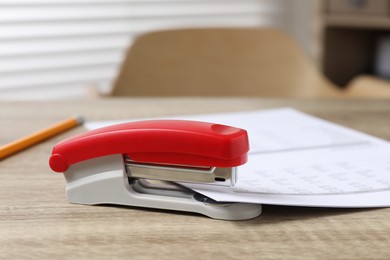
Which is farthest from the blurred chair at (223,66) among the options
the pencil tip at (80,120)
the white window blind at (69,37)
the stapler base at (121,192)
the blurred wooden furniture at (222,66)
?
the stapler base at (121,192)

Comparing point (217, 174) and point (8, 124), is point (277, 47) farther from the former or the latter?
point (217, 174)

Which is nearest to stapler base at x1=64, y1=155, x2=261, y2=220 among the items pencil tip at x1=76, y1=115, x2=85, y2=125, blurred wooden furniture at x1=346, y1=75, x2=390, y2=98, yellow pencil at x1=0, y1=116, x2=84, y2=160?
yellow pencil at x1=0, y1=116, x2=84, y2=160

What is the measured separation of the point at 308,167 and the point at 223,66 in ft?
3.24

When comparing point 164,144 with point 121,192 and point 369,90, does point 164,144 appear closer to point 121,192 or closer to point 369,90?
point 121,192

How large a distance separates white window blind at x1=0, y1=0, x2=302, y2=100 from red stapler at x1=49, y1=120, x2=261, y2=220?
1.75 metres

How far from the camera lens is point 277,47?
1.55 meters

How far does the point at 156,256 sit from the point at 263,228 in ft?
0.29

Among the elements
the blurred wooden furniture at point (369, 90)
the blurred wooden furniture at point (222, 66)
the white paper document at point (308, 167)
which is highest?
the white paper document at point (308, 167)

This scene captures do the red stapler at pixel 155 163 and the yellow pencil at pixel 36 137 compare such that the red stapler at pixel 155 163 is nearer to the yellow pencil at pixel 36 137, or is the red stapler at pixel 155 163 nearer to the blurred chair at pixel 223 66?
the yellow pencil at pixel 36 137

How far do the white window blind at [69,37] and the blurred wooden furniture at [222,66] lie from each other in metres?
0.81

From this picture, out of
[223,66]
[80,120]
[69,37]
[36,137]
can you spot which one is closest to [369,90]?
[223,66]

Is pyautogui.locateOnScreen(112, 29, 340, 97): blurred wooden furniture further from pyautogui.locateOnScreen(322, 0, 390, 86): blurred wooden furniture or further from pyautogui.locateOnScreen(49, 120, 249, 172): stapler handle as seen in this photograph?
pyautogui.locateOnScreen(49, 120, 249, 172): stapler handle

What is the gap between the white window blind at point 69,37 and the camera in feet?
7.20

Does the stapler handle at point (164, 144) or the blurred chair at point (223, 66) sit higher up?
the stapler handle at point (164, 144)
